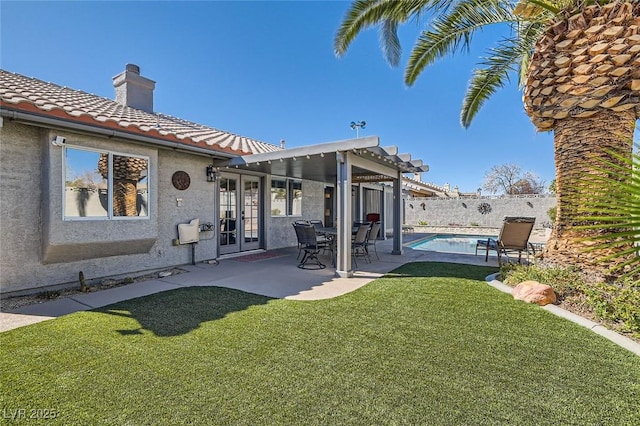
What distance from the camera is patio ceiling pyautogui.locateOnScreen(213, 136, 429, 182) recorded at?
7.70 m

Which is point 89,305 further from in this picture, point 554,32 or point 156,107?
point 554,32

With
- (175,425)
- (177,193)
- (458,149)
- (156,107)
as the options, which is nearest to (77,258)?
(177,193)

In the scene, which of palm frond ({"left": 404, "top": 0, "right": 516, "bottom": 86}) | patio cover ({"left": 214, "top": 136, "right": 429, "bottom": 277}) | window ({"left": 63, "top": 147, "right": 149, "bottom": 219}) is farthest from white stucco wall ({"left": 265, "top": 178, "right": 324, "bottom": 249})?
palm frond ({"left": 404, "top": 0, "right": 516, "bottom": 86})

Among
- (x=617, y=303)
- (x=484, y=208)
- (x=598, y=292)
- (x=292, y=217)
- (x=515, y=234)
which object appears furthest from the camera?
(x=484, y=208)

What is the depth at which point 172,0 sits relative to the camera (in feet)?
33.8

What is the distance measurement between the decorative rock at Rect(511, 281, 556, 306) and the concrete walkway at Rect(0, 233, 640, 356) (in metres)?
0.23

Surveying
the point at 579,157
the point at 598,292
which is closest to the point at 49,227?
the point at 598,292

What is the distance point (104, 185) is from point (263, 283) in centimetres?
409

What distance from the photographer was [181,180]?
895 cm

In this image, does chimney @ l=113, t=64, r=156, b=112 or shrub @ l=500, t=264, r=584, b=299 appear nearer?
shrub @ l=500, t=264, r=584, b=299

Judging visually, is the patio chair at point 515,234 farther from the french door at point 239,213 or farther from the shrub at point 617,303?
the french door at point 239,213

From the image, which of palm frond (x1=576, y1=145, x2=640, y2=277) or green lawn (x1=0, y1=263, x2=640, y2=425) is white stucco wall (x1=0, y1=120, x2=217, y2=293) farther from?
palm frond (x1=576, y1=145, x2=640, y2=277)

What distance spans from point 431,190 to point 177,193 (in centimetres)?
2229

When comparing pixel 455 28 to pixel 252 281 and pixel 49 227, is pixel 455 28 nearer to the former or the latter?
pixel 252 281
